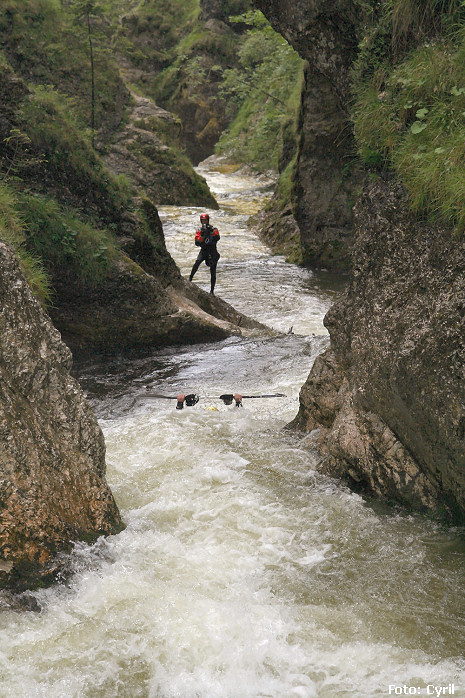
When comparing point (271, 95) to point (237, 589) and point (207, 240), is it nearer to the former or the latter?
point (207, 240)

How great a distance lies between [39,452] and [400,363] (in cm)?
288

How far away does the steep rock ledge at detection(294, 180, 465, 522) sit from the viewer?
484 cm

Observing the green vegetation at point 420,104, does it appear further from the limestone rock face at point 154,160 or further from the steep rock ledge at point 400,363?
the limestone rock face at point 154,160

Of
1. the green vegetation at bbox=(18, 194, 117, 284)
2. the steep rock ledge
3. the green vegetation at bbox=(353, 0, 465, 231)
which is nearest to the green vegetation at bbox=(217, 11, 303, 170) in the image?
the green vegetation at bbox=(18, 194, 117, 284)

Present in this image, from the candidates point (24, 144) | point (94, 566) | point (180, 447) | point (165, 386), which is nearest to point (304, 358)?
point (165, 386)

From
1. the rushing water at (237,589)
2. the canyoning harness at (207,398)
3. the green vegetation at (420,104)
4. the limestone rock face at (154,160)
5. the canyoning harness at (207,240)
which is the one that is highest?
the limestone rock face at (154,160)

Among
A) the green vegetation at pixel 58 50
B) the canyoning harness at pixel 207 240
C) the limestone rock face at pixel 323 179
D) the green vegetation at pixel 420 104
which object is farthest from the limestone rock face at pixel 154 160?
the green vegetation at pixel 420 104

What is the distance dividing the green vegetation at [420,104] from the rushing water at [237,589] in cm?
262

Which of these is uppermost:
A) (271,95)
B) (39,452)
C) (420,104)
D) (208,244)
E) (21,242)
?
(271,95)

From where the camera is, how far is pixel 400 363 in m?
5.22

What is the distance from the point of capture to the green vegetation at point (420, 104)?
16.5 feet

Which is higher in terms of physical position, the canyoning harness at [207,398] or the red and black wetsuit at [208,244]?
the red and black wetsuit at [208,244]

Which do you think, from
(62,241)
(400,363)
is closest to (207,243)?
(62,241)

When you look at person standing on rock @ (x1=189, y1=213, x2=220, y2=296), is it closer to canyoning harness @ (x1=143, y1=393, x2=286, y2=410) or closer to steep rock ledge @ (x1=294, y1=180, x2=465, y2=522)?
canyoning harness @ (x1=143, y1=393, x2=286, y2=410)
